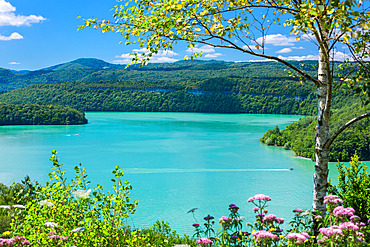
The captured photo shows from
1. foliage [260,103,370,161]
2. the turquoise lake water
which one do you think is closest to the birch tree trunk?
the turquoise lake water

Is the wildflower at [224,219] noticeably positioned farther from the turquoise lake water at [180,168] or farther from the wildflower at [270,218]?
the turquoise lake water at [180,168]

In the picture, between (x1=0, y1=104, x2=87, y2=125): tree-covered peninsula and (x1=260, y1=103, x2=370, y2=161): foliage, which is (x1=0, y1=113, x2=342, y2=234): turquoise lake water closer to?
(x1=260, y1=103, x2=370, y2=161): foliage

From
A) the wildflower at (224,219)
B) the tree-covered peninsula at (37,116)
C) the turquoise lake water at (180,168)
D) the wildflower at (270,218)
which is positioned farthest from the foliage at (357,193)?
the tree-covered peninsula at (37,116)

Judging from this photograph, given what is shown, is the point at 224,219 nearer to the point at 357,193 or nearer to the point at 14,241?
the point at 14,241

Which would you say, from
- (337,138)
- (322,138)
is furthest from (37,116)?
(322,138)

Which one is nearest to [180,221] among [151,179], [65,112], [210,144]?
[151,179]

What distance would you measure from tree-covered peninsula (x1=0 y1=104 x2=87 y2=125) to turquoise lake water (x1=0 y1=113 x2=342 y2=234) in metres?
19.7

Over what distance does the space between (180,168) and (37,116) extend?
52.9 meters

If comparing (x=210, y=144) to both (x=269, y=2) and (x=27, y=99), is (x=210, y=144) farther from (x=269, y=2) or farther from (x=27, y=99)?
(x=27, y=99)

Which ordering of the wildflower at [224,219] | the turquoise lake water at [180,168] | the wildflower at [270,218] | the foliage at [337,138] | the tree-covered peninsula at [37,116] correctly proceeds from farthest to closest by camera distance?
the tree-covered peninsula at [37,116]
the foliage at [337,138]
the turquoise lake water at [180,168]
the wildflower at [224,219]
the wildflower at [270,218]

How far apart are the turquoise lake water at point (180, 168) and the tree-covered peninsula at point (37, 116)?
19.7 m

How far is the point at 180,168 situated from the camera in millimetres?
29578

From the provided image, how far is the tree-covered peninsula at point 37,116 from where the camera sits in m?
72.4

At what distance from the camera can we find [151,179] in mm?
25453
